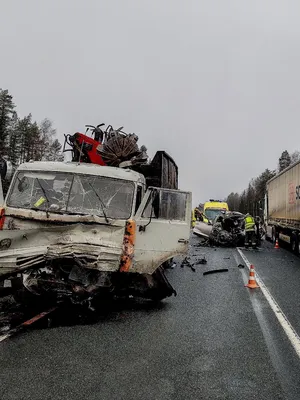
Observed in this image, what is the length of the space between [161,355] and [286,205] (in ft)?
43.5

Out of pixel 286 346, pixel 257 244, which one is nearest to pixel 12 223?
pixel 286 346

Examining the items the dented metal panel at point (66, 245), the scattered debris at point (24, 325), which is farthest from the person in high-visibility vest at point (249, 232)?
the scattered debris at point (24, 325)

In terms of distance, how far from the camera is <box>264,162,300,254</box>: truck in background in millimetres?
14422

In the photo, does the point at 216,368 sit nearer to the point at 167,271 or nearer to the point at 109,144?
the point at 109,144

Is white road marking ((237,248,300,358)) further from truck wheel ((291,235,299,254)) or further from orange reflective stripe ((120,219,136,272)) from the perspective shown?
truck wheel ((291,235,299,254))

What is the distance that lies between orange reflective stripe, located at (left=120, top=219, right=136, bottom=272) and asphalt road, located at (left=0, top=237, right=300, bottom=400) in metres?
0.81

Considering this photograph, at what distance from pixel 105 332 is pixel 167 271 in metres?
5.61

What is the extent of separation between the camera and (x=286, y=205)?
16.3 metres

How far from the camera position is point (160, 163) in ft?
27.9

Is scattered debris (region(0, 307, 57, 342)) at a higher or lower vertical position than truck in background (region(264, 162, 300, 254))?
lower

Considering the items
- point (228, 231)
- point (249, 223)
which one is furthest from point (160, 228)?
point (228, 231)

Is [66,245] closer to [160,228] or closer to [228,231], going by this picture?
[160,228]

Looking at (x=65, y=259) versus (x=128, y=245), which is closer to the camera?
(x=65, y=259)

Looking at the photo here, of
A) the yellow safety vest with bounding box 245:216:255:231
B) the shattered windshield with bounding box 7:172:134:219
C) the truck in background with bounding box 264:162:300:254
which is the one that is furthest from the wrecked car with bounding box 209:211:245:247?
the shattered windshield with bounding box 7:172:134:219
